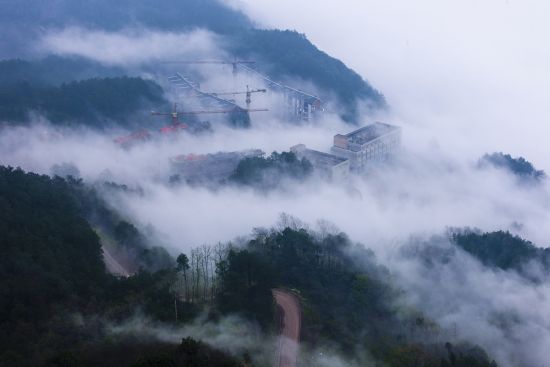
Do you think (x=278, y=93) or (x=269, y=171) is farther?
(x=278, y=93)

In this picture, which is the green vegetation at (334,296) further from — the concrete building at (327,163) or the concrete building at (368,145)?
the concrete building at (368,145)

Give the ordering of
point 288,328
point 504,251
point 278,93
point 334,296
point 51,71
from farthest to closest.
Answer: point 278,93 < point 51,71 < point 504,251 < point 334,296 < point 288,328

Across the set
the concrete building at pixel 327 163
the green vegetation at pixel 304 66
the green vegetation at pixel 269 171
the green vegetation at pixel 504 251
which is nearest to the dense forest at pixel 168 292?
the green vegetation at pixel 504 251

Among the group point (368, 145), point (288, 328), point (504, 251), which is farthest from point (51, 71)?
point (288, 328)

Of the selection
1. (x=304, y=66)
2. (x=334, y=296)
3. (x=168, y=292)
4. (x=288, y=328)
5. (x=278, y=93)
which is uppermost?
(x=304, y=66)

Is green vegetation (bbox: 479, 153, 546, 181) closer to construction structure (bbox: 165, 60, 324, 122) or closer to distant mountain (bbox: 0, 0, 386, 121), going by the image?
distant mountain (bbox: 0, 0, 386, 121)

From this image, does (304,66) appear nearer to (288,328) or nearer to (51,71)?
(51,71)

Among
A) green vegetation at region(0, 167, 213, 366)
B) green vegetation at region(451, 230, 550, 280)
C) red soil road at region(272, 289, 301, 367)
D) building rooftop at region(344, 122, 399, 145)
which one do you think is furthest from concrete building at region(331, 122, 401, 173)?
green vegetation at region(0, 167, 213, 366)
